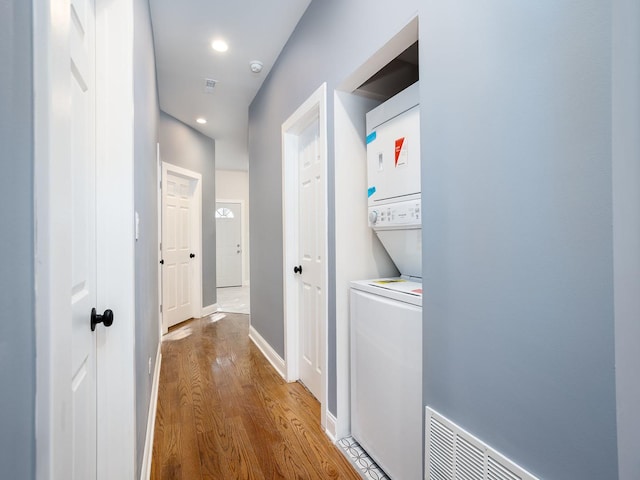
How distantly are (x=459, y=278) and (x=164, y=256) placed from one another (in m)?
3.81

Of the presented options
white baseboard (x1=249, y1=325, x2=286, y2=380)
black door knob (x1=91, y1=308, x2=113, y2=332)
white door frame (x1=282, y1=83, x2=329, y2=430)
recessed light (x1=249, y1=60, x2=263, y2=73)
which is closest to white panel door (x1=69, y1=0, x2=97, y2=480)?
black door knob (x1=91, y1=308, x2=113, y2=332)

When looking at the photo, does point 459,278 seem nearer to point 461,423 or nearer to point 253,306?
point 461,423

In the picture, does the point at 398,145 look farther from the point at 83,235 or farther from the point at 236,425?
the point at 236,425

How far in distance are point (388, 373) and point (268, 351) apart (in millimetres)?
1840

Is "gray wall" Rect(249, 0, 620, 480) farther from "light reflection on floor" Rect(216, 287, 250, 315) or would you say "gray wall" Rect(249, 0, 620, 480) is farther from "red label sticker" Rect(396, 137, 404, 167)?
"light reflection on floor" Rect(216, 287, 250, 315)

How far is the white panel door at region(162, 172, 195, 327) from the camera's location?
13.1 feet

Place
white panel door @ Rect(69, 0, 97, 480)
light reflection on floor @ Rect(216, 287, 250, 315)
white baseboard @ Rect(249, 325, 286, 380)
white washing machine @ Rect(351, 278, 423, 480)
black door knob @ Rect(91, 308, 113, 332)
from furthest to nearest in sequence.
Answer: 1. light reflection on floor @ Rect(216, 287, 250, 315)
2. white baseboard @ Rect(249, 325, 286, 380)
3. white washing machine @ Rect(351, 278, 423, 480)
4. black door knob @ Rect(91, 308, 113, 332)
5. white panel door @ Rect(69, 0, 97, 480)

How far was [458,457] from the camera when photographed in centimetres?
102

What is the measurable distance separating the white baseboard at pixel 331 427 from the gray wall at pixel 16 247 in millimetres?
1689

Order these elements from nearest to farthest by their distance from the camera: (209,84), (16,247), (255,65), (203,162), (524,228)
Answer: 1. (16,247)
2. (524,228)
3. (255,65)
4. (209,84)
5. (203,162)

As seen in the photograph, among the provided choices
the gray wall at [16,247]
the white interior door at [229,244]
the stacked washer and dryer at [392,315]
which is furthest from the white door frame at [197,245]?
the gray wall at [16,247]

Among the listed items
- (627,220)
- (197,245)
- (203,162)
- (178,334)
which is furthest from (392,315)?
(203,162)

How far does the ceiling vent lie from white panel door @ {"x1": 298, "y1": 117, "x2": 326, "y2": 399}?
1.28 meters

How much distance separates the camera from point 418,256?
5.37ft
